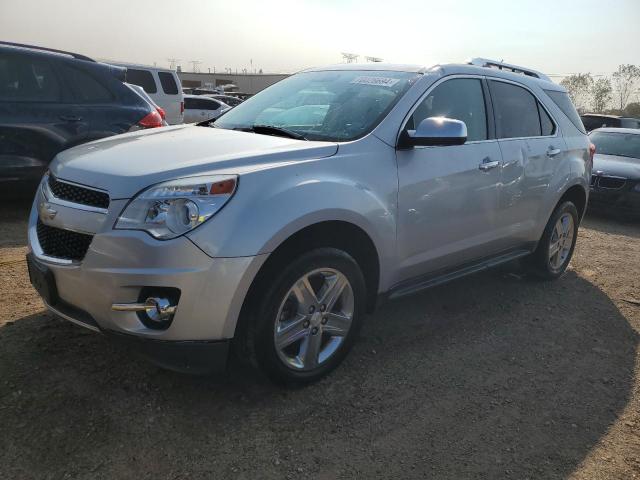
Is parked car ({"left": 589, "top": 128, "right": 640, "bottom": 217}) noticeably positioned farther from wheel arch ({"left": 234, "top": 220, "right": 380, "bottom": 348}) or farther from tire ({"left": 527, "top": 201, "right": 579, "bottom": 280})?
wheel arch ({"left": 234, "top": 220, "right": 380, "bottom": 348})

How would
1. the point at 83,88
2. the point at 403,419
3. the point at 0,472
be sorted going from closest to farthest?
the point at 0,472 → the point at 403,419 → the point at 83,88

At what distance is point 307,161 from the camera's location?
9.21 feet

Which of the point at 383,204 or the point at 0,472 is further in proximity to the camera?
the point at 383,204

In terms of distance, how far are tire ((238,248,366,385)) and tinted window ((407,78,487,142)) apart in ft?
3.63

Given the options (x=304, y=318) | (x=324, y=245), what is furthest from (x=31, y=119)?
(x=304, y=318)

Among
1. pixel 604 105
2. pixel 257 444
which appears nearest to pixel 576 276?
pixel 257 444

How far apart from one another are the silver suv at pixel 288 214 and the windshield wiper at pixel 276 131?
1 cm

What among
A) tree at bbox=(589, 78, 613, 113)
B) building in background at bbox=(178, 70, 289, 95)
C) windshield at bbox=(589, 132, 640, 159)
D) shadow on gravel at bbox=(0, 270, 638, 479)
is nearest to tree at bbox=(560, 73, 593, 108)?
tree at bbox=(589, 78, 613, 113)

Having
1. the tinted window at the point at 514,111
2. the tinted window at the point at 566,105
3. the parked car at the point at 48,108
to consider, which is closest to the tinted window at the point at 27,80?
the parked car at the point at 48,108

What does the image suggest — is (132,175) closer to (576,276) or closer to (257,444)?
(257,444)

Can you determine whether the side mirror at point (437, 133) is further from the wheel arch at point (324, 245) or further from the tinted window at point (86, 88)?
the tinted window at point (86, 88)

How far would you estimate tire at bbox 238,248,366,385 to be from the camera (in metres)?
2.63

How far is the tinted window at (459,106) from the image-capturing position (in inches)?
139

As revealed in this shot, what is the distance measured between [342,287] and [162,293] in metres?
1.01
